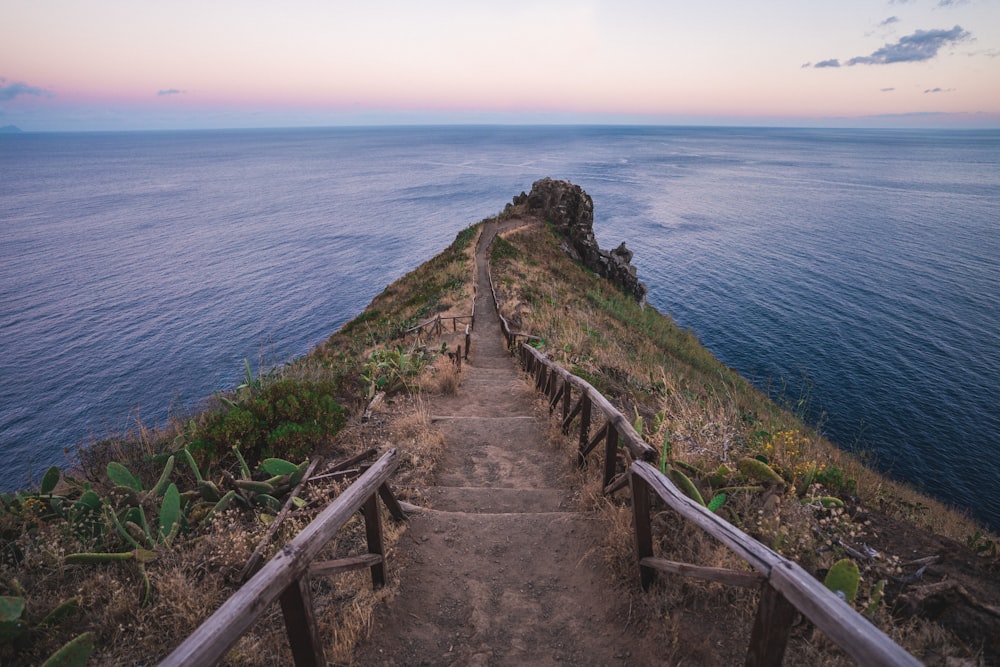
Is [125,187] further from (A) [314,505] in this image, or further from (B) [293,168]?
(A) [314,505]

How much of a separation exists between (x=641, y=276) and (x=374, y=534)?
143 feet

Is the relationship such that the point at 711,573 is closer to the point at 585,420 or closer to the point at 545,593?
the point at 545,593

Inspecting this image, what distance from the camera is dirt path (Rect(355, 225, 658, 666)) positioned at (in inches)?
150

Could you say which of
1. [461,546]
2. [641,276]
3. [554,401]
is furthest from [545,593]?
[641,276]

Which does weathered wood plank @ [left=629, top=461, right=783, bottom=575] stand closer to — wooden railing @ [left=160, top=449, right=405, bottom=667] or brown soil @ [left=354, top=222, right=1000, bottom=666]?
brown soil @ [left=354, top=222, right=1000, bottom=666]

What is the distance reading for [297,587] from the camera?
9.69 feet

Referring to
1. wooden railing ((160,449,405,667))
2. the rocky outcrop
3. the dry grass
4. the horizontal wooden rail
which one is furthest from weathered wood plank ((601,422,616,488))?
the rocky outcrop

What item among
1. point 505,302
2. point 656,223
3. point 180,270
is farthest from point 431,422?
point 656,223

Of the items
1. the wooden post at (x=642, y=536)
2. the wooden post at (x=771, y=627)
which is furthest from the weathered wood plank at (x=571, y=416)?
the wooden post at (x=771, y=627)

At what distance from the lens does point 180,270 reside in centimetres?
4484

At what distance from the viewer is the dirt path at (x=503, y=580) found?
3.81 meters

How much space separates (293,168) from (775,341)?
13510cm

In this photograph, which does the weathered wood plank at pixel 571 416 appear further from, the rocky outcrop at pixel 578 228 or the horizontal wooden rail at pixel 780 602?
the rocky outcrop at pixel 578 228

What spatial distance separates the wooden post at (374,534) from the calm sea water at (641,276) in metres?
10.4
